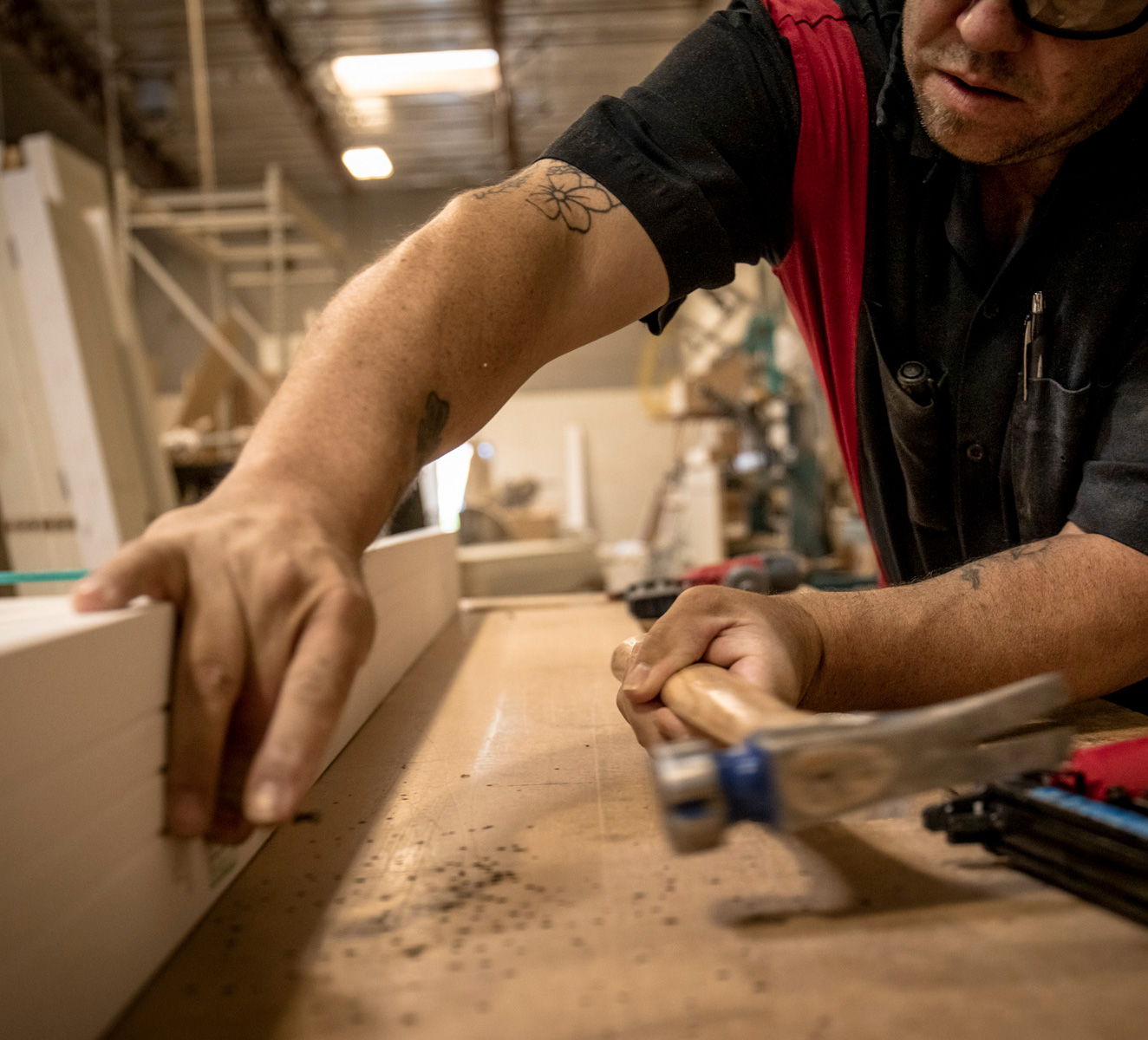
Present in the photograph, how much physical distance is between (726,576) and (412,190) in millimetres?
8442

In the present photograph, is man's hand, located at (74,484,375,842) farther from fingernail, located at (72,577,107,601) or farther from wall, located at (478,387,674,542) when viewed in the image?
wall, located at (478,387,674,542)

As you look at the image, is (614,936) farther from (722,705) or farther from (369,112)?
(369,112)

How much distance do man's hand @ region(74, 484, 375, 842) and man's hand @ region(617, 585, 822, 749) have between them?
0.82 feet

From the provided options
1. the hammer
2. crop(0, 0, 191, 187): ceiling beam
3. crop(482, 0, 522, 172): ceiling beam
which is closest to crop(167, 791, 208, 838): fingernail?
the hammer

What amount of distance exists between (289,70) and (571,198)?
21.7ft

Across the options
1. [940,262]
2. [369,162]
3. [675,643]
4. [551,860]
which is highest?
[369,162]

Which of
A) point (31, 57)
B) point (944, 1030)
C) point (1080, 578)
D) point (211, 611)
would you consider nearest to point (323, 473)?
point (211, 611)

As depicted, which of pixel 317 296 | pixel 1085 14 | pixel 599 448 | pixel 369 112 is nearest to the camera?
pixel 1085 14

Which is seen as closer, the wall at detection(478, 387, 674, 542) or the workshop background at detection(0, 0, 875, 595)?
the workshop background at detection(0, 0, 875, 595)

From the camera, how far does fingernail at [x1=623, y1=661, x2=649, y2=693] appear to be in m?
0.69

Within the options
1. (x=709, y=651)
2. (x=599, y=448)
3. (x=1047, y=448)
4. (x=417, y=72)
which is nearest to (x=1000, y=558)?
(x=1047, y=448)

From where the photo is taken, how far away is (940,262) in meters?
1.02

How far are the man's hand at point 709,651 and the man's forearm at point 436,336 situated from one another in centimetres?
24

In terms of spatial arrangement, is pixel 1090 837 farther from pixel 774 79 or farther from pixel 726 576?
pixel 726 576
